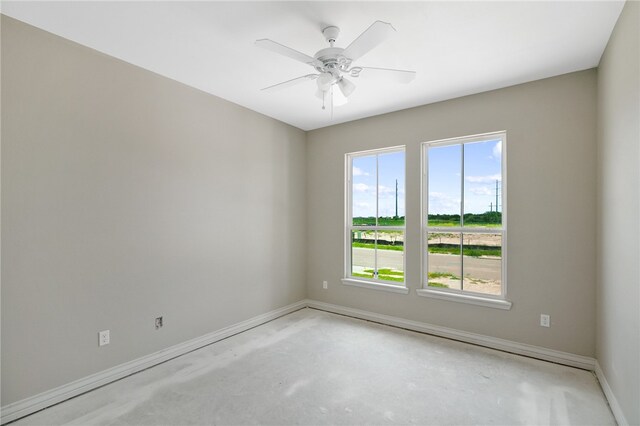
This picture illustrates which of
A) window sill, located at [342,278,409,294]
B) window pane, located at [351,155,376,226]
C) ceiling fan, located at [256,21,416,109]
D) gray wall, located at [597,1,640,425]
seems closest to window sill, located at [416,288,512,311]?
window sill, located at [342,278,409,294]

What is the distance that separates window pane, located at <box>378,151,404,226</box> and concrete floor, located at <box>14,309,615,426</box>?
1509 mm

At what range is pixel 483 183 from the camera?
10.7ft

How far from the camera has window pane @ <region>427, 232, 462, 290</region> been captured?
341cm

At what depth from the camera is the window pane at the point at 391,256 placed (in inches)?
152

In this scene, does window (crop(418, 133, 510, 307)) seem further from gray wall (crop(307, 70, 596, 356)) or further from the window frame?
the window frame

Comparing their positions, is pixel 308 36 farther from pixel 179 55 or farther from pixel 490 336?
pixel 490 336

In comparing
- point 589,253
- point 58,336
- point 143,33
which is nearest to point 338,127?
point 143,33

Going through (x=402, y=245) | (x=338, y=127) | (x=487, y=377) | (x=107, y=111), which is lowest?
(x=487, y=377)

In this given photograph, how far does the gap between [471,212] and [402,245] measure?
0.90 metres

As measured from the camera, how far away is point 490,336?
3111 millimetres

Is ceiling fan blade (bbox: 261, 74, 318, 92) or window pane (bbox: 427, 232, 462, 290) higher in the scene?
ceiling fan blade (bbox: 261, 74, 318, 92)

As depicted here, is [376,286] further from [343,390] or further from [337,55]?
[337,55]

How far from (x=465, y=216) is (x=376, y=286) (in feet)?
4.54

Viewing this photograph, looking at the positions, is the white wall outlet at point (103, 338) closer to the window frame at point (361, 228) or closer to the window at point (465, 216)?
the window frame at point (361, 228)
